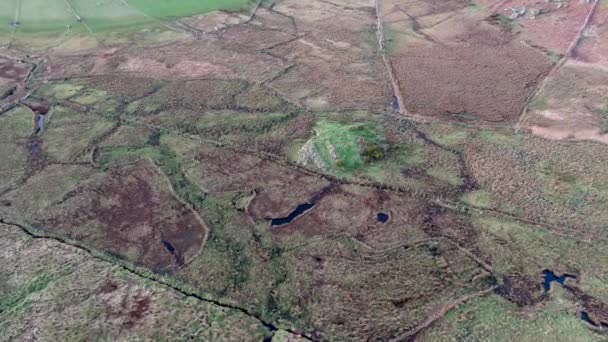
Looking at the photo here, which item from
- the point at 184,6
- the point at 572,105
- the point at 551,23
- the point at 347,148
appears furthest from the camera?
the point at 184,6

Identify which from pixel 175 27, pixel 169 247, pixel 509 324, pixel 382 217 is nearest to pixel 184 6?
pixel 175 27

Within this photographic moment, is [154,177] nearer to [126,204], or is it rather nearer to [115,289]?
[126,204]

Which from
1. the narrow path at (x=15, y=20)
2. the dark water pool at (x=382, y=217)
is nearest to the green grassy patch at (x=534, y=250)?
the dark water pool at (x=382, y=217)

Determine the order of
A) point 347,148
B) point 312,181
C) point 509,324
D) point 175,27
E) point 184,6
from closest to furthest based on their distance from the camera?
1. point 509,324
2. point 312,181
3. point 347,148
4. point 175,27
5. point 184,6

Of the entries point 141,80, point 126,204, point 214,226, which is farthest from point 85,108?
point 214,226

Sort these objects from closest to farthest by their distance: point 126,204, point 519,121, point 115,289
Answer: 1. point 115,289
2. point 126,204
3. point 519,121

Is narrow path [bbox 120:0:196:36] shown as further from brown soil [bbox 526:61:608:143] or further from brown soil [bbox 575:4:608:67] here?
brown soil [bbox 575:4:608:67]

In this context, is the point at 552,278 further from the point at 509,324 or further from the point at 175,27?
the point at 175,27
